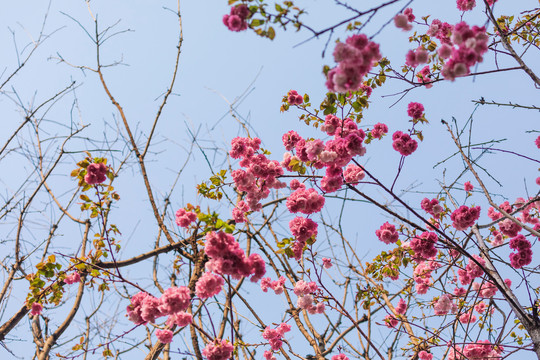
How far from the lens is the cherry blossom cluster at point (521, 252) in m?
3.02

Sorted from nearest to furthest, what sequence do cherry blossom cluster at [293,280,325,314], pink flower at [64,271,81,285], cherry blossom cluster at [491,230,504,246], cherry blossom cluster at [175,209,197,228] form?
cherry blossom cluster at [175,209,197,228]
cherry blossom cluster at [293,280,325,314]
pink flower at [64,271,81,285]
cherry blossom cluster at [491,230,504,246]

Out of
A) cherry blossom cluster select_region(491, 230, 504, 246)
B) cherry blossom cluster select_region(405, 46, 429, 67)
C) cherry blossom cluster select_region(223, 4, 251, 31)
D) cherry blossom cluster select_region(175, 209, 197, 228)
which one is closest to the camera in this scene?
cherry blossom cluster select_region(223, 4, 251, 31)

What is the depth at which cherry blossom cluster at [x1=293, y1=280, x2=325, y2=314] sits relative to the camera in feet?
10.2

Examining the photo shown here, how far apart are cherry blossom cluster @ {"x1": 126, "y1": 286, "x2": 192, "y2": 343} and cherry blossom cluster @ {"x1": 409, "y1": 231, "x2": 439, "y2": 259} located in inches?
78.3

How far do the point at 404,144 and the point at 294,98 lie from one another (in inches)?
45.2

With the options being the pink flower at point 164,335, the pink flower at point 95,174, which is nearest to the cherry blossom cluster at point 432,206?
the pink flower at point 164,335

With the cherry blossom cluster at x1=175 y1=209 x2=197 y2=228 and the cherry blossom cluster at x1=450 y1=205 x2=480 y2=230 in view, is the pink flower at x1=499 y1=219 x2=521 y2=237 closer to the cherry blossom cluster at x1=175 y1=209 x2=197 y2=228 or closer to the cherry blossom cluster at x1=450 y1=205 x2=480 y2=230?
the cherry blossom cluster at x1=450 y1=205 x2=480 y2=230

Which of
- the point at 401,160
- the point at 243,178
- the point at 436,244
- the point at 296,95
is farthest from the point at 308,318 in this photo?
the point at 296,95

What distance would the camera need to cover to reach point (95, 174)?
275 cm

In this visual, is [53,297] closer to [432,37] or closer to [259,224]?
[259,224]

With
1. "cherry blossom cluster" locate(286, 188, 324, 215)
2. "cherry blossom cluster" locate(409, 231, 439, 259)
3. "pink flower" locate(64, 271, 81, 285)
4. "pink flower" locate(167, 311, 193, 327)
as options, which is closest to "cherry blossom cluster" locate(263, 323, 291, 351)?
"pink flower" locate(167, 311, 193, 327)

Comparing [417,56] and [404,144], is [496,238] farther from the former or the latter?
[417,56]

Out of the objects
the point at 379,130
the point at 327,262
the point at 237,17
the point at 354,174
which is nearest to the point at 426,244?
the point at 354,174

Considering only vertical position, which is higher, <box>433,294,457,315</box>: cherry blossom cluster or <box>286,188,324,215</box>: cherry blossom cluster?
<box>286,188,324,215</box>: cherry blossom cluster
